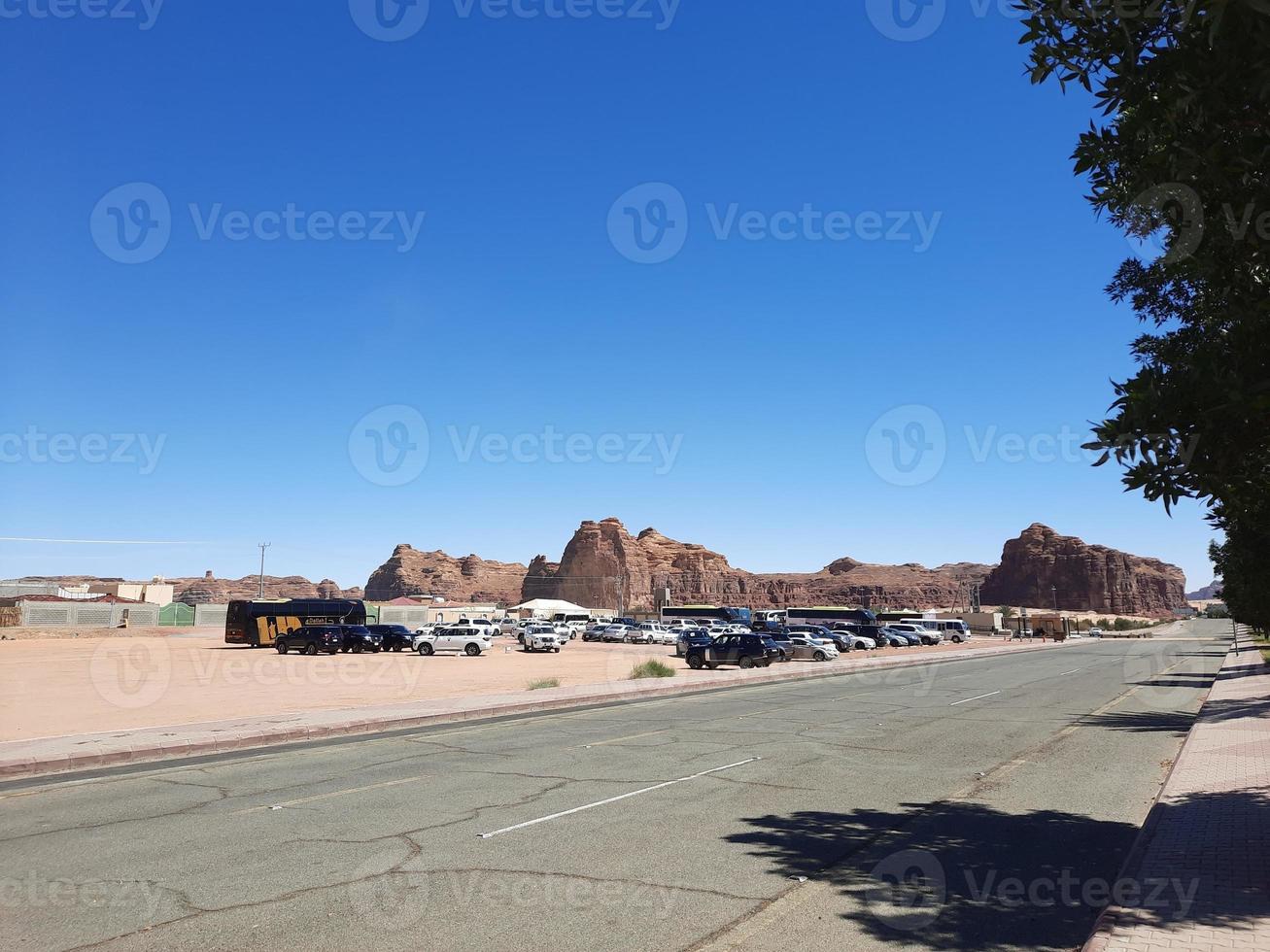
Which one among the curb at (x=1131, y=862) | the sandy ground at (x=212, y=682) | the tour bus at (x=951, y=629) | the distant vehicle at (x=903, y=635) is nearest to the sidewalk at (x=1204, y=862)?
the curb at (x=1131, y=862)

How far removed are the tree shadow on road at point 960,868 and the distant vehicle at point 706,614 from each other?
81344 millimetres

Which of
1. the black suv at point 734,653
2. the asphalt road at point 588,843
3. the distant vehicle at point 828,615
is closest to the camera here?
the asphalt road at point 588,843

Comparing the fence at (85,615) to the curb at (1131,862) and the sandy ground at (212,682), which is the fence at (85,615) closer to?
the sandy ground at (212,682)

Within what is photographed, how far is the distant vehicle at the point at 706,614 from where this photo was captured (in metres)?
94.6

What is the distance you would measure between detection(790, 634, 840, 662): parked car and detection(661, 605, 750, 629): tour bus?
1576 inches

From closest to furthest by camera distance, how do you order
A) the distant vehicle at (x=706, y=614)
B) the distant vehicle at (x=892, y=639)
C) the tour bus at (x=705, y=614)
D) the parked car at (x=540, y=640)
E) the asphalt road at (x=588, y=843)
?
the asphalt road at (x=588, y=843), the parked car at (x=540, y=640), the distant vehicle at (x=892, y=639), the distant vehicle at (x=706, y=614), the tour bus at (x=705, y=614)

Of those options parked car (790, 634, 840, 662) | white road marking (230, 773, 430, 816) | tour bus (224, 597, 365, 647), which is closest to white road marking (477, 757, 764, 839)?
white road marking (230, 773, 430, 816)

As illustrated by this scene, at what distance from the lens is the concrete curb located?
13.1m

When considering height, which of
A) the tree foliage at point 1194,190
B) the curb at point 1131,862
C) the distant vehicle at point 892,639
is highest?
the tree foliage at point 1194,190

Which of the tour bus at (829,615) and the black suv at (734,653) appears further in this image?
the tour bus at (829,615)

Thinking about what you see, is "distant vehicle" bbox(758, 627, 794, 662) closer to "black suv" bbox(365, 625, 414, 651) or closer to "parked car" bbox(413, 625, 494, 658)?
"parked car" bbox(413, 625, 494, 658)

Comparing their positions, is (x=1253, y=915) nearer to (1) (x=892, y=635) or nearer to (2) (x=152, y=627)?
(1) (x=892, y=635)

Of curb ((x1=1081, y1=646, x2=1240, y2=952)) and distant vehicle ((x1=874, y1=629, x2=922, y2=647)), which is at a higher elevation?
curb ((x1=1081, y1=646, x2=1240, y2=952))

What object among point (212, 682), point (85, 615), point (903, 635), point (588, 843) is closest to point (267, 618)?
point (212, 682)
